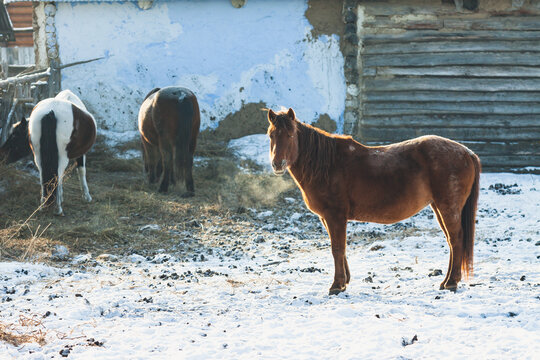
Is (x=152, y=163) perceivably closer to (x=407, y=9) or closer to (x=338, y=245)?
(x=338, y=245)

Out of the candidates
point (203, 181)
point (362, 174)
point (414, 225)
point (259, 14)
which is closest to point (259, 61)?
point (259, 14)

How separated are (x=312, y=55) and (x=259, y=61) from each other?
3.85ft

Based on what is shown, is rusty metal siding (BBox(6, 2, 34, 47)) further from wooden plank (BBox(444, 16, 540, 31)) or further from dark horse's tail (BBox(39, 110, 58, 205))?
wooden plank (BBox(444, 16, 540, 31))

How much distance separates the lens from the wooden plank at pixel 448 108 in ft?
38.0

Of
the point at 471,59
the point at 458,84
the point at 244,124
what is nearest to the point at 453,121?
A: the point at 458,84

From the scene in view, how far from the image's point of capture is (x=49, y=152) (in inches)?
299

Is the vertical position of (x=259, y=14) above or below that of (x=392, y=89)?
above

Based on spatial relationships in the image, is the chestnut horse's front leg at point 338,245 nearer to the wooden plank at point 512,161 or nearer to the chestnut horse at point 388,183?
Answer: the chestnut horse at point 388,183

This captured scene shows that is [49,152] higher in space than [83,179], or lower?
higher

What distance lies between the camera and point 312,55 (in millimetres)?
12289

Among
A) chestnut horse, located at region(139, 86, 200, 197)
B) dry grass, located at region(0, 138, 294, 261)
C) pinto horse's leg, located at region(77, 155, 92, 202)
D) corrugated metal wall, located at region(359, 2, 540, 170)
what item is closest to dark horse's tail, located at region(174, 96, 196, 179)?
chestnut horse, located at region(139, 86, 200, 197)

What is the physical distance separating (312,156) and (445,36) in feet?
25.7

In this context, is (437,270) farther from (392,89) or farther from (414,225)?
(392,89)

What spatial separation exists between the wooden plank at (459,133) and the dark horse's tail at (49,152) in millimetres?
6395
